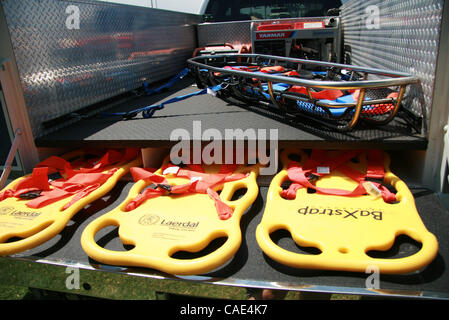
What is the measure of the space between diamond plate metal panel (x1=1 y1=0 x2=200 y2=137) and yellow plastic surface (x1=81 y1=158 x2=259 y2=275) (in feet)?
3.73

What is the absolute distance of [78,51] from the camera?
2834 mm

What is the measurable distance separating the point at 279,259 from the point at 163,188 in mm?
807

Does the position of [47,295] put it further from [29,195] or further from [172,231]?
[172,231]

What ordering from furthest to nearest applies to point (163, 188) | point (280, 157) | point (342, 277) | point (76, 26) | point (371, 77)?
point (371, 77) < point (76, 26) < point (280, 157) < point (163, 188) < point (342, 277)

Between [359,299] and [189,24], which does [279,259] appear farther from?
[189,24]

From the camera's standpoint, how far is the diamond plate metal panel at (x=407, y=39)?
1.82 metres

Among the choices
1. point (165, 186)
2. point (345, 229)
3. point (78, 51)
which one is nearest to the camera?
point (345, 229)

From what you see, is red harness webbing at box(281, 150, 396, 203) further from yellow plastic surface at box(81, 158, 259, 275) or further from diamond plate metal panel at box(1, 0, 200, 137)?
diamond plate metal panel at box(1, 0, 200, 137)

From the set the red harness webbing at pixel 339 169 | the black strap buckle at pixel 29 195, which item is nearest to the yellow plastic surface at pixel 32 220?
→ the black strap buckle at pixel 29 195

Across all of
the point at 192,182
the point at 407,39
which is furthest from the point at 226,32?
the point at 192,182

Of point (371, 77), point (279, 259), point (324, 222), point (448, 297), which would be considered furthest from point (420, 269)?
point (371, 77)

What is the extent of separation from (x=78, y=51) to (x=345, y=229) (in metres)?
2.49

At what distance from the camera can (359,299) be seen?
48.2 inches
